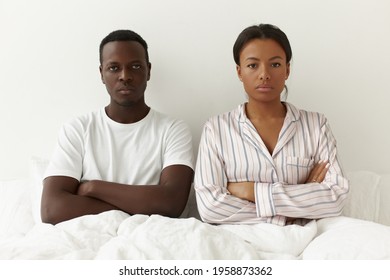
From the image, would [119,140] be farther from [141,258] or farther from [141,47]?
[141,258]

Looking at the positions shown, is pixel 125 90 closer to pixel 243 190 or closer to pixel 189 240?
pixel 243 190

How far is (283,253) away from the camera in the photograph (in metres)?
1.34

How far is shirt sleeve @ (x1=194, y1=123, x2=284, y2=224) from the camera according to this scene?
1.49 m

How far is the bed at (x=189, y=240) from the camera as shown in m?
1.17

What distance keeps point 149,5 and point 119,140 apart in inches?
25.6

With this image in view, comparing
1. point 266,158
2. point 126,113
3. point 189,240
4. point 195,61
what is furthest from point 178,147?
point 189,240

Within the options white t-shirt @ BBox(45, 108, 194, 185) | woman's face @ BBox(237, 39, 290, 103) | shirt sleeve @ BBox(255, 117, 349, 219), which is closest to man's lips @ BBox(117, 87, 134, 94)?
white t-shirt @ BBox(45, 108, 194, 185)

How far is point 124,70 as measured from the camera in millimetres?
1678

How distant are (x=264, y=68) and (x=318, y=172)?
42 cm

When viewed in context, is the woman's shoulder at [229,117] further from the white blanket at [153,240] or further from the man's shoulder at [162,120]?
the white blanket at [153,240]

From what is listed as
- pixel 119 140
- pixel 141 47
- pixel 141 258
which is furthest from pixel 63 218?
pixel 141 47

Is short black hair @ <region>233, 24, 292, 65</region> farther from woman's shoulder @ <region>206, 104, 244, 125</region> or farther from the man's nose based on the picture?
the man's nose

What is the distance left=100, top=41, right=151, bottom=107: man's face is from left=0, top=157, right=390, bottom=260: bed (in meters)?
0.47

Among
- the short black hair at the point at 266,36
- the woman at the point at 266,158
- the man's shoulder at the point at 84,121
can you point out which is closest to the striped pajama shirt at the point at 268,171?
the woman at the point at 266,158
